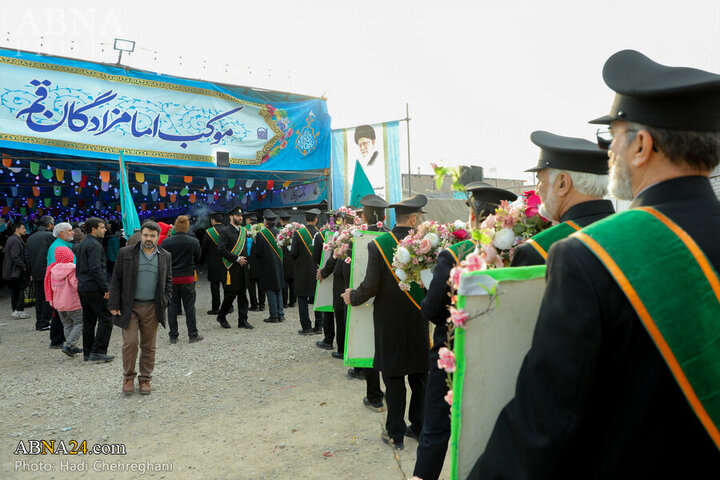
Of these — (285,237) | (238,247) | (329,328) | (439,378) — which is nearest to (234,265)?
(238,247)

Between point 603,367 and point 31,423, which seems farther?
point 31,423

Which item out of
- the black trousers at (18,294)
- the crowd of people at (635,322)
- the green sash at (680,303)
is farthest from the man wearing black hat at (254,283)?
the green sash at (680,303)

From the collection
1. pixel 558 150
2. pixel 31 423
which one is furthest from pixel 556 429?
pixel 31 423

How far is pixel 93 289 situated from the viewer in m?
6.42

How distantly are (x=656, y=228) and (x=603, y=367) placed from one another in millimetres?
331

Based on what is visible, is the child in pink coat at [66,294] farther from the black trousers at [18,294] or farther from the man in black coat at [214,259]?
the black trousers at [18,294]

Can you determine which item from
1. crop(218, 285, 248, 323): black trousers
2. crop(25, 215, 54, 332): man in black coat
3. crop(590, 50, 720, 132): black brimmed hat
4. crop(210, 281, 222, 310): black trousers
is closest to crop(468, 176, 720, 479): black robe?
crop(590, 50, 720, 132): black brimmed hat

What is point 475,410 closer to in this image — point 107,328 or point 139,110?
point 107,328

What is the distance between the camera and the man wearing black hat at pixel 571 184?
1.74m

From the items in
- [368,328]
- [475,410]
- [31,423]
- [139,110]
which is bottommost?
[31,423]

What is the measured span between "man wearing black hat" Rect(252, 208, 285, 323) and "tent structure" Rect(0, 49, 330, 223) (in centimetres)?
334

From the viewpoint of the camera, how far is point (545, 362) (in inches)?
39.3

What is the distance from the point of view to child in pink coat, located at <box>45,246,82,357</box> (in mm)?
6629

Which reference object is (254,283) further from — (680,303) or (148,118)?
(680,303)
